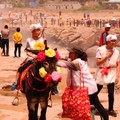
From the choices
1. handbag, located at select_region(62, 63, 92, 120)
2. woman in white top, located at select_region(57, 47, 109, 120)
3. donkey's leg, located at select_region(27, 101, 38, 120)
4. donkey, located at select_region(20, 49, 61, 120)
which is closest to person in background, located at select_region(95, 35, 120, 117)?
woman in white top, located at select_region(57, 47, 109, 120)

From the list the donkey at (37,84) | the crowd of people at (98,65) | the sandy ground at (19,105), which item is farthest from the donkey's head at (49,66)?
the sandy ground at (19,105)

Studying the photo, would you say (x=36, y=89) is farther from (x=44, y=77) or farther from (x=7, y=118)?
(x=7, y=118)

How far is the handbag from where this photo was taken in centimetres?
536

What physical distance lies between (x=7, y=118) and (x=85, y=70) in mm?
2365

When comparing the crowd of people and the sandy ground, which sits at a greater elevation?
the crowd of people

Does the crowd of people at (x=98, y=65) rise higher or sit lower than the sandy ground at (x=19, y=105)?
higher

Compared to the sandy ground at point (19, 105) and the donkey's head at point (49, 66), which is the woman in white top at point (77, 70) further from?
the sandy ground at point (19, 105)

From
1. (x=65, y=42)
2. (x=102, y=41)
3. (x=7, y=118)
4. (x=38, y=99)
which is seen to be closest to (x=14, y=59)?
(x=102, y=41)

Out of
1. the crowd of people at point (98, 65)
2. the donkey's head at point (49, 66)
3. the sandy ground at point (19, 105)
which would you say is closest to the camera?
the donkey's head at point (49, 66)

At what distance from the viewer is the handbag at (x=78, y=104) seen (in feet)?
17.6

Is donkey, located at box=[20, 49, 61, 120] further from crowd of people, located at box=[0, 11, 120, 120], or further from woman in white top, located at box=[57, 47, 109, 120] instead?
woman in white top, located at box=[57, 47, 109, 120]

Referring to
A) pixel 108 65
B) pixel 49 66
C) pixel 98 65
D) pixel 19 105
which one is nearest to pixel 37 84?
pixel 49 66

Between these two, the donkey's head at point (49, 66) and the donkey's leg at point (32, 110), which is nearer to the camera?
the donkey's head at point (49, 66)

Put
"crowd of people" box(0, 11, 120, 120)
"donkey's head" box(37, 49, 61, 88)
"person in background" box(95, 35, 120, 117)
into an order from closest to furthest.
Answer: "donkey's head" box(37, 49, 61, 88) < "crowd of people" box(0, 11, 120, 120) < "person in background" box(95, 35, 120, 117)
